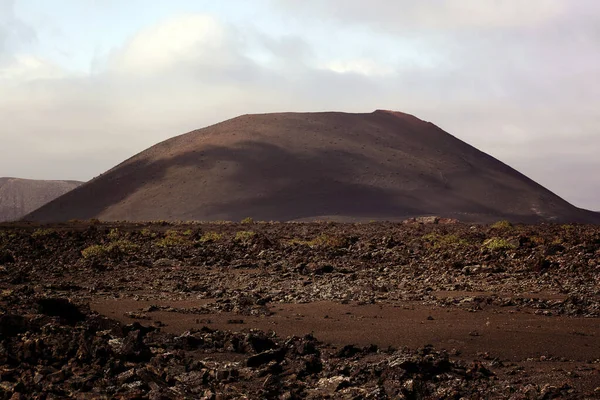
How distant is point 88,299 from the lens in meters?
13.8

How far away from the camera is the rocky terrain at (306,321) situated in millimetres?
6906

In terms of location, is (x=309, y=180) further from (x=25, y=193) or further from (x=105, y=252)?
(x=25, y=193)

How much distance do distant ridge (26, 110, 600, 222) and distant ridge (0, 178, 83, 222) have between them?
57.5 meters

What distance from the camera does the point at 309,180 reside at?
9106 cm

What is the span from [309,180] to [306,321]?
80.2 metres

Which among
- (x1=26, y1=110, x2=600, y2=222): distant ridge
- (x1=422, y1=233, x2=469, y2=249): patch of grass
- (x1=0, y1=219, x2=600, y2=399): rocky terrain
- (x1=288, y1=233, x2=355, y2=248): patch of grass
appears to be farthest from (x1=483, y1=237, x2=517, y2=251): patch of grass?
(x1=26, y1=110, x2=600, y2=222): distant ridge

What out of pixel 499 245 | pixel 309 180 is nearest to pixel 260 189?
pixel 309 180

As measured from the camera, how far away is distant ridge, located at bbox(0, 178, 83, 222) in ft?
513

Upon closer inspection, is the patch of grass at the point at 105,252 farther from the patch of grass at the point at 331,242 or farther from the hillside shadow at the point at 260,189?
the hillside shadow at the point at 260,189

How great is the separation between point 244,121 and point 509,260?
96277mm

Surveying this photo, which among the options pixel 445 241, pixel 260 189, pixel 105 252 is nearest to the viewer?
pixel 105 252

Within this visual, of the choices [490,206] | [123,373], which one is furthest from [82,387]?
[490,206]

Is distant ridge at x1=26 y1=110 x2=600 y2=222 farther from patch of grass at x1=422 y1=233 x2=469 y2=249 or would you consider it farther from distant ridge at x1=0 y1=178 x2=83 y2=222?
distant ridge at x1=0 y1=178 x2=83 y2=222

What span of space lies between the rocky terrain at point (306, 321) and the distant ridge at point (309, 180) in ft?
191
